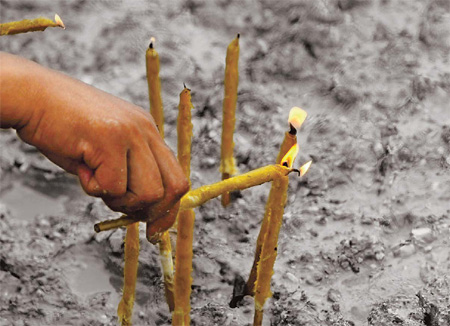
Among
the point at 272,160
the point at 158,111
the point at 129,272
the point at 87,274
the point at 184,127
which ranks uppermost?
the point at 272,160

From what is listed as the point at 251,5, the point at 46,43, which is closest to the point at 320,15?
the point at 251,5

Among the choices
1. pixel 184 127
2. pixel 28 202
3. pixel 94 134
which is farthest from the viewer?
pixel 28 202

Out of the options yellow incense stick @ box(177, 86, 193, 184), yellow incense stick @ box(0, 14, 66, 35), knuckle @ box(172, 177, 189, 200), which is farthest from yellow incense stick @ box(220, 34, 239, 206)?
knuckle @ box(172, 177, 189, 200)

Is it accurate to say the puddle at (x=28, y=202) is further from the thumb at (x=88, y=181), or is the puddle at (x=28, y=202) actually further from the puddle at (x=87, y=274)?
the thumb at (x=88, y=181)

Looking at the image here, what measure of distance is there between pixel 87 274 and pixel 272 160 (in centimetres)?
74

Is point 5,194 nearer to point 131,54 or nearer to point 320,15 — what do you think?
point 131,54

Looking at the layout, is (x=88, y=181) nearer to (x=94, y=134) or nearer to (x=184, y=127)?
(x=94, y=134)

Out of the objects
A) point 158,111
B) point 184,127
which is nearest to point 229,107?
point 158,111

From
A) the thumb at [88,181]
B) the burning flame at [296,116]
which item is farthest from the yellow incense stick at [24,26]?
the burning flame at [296,116]

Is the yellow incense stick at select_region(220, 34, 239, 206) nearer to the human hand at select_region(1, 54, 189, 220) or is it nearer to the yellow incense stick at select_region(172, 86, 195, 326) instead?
the yellow incense stick at select_region(172, 86, 195, 326)

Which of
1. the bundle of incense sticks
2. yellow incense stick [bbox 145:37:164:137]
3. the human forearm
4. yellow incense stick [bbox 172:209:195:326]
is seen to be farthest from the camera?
yellow incense stick [bbox 145:37:164:137]

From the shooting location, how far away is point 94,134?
107 centimetres

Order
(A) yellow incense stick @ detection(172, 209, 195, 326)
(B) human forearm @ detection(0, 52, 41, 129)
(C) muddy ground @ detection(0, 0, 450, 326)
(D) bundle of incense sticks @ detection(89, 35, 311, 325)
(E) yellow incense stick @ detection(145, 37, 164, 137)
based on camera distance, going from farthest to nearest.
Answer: (C) muddy ground @ detection(0, 0, 450, 326)
(E) yellow incense stick @ detection(145, 37, 164, 137)
(A) yellow incense stick @ detection(172, 209, 195, 326)
(D) bundle of incense sticks @ detection(89, 35, 311, 325)
(B) human forearm @ detection(0, 52, 41, 129)

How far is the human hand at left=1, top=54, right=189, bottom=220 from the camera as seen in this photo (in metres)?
1.07
